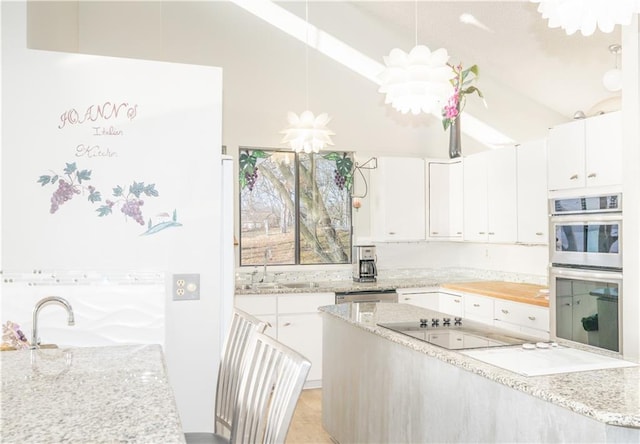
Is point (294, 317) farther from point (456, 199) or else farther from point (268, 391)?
point (268, 391)

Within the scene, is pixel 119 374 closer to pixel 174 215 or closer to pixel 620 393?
pixel 174 215

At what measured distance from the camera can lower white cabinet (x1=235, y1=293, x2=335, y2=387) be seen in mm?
4598

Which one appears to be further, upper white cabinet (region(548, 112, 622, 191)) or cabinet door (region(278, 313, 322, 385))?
cabinet door (region(278, 313, 322, 385))

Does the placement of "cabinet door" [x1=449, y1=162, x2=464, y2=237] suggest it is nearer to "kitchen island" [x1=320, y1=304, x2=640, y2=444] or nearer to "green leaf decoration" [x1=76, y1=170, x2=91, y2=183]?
"kitchen island" [x1=320, y1=304, x2=640, y2=444]

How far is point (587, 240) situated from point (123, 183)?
2.82m

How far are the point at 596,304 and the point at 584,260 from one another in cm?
29

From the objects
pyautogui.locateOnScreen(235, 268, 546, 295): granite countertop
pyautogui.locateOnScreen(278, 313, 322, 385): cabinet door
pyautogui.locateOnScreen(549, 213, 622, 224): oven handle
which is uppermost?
pyautogui.locateOnScreen(549, 213, 622, 224): oven handle

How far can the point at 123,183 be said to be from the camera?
2596 mm

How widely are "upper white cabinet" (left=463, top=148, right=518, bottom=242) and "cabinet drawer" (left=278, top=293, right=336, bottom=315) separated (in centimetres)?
160

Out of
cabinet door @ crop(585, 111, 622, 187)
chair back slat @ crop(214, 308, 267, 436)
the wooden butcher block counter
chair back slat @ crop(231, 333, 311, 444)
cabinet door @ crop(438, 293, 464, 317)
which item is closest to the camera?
chair back slat @ crop(231, 333, 311, 444)

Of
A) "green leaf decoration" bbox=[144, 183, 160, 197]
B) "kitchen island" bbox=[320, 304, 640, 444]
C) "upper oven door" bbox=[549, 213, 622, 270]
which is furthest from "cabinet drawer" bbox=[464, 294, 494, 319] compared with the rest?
"green leaf decoration" bbox=[144, 183, 160, 197]

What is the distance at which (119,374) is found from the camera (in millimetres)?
1580

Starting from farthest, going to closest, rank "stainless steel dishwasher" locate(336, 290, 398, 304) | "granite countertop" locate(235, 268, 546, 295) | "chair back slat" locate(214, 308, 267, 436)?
"stainless steel dishwasher" locate(336, 290, 398, 304)
"granite countertop" locate(235, 268, 546, 295)
"chair back slat" locate(214, 308, 267, 436)

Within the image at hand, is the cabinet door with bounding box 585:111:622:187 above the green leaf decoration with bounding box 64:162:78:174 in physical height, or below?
above
